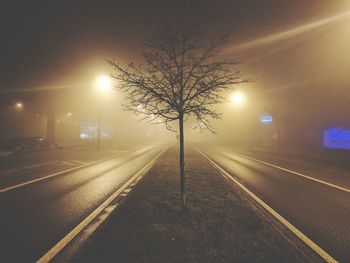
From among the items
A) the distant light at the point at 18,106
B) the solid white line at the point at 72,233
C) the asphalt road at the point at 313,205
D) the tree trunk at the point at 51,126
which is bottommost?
the asphalt road at the point at 313,205

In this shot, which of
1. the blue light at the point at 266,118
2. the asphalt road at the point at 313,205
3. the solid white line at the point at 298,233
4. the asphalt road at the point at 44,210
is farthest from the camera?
the blue light at the point at 266,118

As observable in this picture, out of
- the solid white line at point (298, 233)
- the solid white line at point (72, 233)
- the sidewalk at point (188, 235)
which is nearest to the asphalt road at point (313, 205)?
the solid white line at point (298, 233)

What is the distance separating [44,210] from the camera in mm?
7105

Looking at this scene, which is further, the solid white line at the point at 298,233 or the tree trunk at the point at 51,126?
the tree trunk at the point at 51,126

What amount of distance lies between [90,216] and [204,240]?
3.28m

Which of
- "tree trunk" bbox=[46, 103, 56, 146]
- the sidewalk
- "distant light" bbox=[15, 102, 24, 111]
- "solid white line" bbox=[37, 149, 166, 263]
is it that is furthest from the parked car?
the sidewalk

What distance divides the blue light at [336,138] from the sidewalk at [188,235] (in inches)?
831

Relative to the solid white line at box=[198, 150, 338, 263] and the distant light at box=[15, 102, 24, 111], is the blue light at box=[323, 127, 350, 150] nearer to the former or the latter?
the solid white line at box=[198, 150, 338, 263]

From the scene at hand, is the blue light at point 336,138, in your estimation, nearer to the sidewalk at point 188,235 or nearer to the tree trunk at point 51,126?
the sidewalk at point 188,235

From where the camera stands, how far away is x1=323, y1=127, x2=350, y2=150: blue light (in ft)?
77.8

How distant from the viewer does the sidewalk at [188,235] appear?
4.38 meters

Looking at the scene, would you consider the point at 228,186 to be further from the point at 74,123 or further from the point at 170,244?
the point at 74,123

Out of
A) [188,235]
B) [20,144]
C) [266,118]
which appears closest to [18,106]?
[20,144]

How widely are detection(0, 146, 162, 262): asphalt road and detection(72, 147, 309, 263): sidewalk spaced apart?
3.18ft
